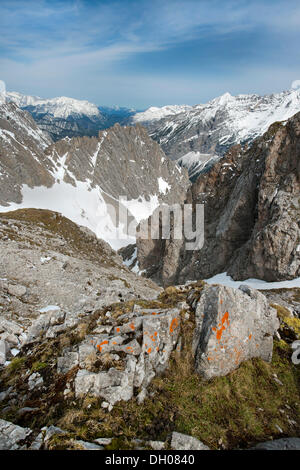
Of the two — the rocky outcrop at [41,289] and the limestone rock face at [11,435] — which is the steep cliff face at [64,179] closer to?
the rocky outcrop at [41,289]

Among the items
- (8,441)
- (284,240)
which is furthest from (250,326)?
(284,240)

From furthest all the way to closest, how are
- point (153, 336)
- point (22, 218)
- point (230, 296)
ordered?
point (22, 218)
point (230, 296)
point (153, 336)

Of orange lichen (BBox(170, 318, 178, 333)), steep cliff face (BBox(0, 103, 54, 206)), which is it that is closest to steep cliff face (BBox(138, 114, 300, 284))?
orange lichen (BBox(170, 318, 178, 333))

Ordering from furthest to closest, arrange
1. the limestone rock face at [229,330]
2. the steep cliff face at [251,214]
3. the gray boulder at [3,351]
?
the steep cliff face at [251,214] → the gray boulder at [3,351] → the limestone rock face at [229,330]

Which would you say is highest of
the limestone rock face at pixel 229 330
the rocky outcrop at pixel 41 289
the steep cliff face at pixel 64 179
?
the steep cliff face at pixel 64 179

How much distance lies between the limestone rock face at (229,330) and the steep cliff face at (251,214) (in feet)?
88.2

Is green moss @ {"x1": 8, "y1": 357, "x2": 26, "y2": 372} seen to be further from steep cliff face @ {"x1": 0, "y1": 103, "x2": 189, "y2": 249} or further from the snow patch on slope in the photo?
steep cliff face @ {"x1": 0, "y1": 103, "x2": 189, "y2": 249}

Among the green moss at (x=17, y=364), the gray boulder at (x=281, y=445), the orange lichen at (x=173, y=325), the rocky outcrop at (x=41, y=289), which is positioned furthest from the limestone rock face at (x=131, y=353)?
the gray boulder at (x=281, y=445)

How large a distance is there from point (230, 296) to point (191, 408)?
12.5 feet

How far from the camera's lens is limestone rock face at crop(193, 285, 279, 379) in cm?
805

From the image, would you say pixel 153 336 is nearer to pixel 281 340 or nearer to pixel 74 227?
pixel 281 340

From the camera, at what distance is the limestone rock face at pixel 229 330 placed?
26.4 ft
